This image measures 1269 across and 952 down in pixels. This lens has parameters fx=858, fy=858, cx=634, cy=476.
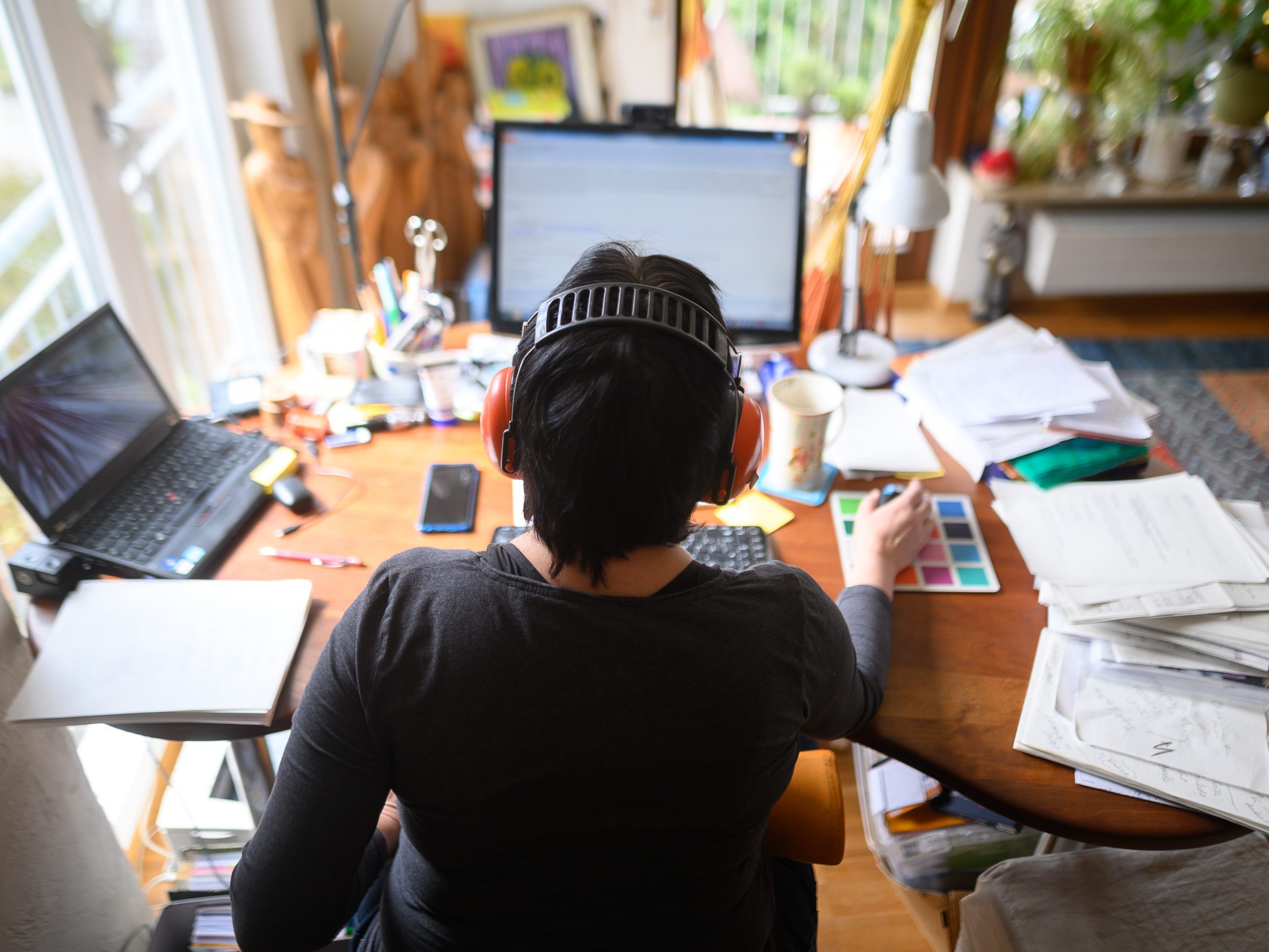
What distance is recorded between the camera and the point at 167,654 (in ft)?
3.23

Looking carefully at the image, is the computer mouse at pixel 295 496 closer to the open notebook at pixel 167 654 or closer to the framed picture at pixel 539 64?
the open notebook at pixel 167 654

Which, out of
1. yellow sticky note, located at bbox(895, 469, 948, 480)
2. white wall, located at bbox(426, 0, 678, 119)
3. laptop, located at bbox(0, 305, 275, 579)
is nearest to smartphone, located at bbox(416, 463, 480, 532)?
laptop, located at bbox(0, 305, 275, 579)

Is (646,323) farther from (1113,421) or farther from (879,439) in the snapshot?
(1113,421)

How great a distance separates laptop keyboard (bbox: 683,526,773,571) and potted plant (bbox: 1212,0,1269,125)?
3033 mm

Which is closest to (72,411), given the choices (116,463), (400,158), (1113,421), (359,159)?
(116,463)

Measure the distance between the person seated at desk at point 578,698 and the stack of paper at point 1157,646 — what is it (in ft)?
1.15

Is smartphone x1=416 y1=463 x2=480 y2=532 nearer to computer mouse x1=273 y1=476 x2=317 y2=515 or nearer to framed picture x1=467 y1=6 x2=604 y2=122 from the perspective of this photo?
computer mouse x1=273 y1=476 x2=317 y2=515

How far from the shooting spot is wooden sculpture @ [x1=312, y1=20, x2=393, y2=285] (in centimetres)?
240

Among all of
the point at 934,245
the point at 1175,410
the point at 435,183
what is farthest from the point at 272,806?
the point at 934,245

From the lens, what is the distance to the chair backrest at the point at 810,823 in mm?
987

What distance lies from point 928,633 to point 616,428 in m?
0.60

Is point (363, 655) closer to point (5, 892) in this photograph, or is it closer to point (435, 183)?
point (5, 892)

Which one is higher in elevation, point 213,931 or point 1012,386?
point 1012,386

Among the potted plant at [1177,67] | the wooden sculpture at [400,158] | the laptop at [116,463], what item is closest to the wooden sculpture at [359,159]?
the wooden sculpture at [400,158]
